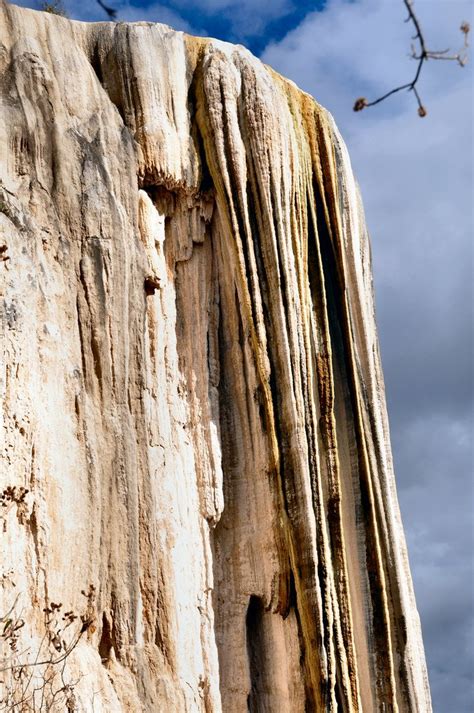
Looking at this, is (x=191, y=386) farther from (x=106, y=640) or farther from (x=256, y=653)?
(x=106, y=640)

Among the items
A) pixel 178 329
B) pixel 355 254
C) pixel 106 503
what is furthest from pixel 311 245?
pixel 106 503

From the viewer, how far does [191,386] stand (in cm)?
952

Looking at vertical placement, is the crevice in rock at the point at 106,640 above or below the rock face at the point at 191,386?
below

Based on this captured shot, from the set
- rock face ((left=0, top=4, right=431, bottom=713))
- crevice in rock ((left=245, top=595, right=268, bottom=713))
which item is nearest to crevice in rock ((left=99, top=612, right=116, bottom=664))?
rock face ((left=0, top=4, right=431, bottom=713))

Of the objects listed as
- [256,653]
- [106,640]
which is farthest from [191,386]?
[106,640]

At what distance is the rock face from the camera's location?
799 cm

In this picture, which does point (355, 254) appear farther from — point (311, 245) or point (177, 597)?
point (177, 597)

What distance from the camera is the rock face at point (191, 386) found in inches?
314

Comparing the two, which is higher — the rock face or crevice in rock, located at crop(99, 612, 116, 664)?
the rock face

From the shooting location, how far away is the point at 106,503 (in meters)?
8.18

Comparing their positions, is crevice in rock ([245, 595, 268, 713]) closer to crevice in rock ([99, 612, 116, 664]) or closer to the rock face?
the rock face

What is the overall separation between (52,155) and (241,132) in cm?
189

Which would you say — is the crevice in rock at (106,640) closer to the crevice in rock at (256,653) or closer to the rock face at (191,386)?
the rock face at (191,386)

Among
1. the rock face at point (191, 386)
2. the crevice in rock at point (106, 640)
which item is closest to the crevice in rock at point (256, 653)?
the rock face at point (191, 386)
